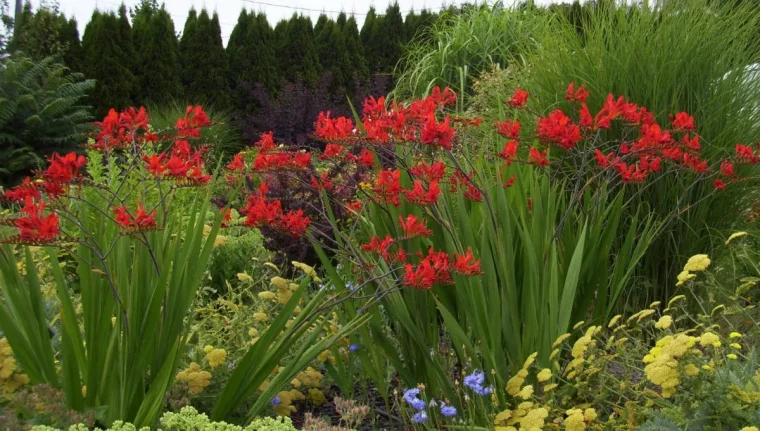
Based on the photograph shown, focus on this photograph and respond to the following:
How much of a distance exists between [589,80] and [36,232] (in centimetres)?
291

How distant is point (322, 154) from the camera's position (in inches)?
104

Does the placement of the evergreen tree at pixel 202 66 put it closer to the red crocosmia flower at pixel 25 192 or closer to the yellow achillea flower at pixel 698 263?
the red crocosmia flower at pixel 25 192

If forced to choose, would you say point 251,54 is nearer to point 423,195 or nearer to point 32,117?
point 32,117

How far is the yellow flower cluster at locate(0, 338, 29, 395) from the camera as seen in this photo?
2244 millimetres

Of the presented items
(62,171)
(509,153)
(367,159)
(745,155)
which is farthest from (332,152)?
(745,155)

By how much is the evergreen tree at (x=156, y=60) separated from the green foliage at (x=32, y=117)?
6.14ft

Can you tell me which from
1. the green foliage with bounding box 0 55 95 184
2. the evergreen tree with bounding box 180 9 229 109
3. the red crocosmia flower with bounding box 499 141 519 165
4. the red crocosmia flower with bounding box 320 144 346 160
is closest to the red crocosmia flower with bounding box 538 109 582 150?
the red crocosmia flower with bounding box 499 141 519 165

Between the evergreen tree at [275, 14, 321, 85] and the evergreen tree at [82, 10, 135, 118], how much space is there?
2558 mm

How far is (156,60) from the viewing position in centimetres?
1147

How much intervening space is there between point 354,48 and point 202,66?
269cm

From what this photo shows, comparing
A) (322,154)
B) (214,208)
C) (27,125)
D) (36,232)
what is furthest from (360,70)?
(36,232)

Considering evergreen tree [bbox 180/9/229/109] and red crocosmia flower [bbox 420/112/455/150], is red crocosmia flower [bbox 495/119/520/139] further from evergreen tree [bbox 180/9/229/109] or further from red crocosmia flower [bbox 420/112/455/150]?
evergreen tree [bbox 180/9/229/109]

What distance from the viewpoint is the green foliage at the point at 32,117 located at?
27.8ft

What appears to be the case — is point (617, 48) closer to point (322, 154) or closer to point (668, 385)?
point (322, 154)
